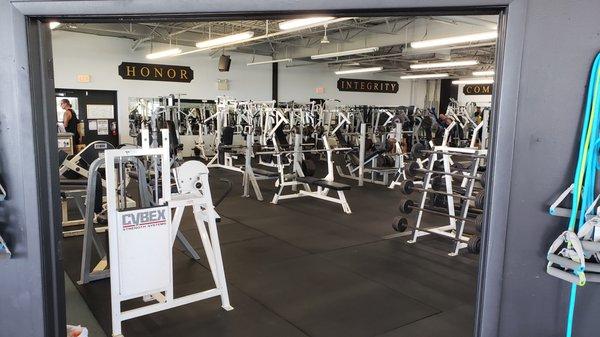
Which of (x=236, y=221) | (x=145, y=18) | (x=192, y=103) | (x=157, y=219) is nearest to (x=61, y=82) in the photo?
(x=192, y=103)

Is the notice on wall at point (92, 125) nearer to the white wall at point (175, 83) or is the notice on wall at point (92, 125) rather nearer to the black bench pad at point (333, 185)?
the white wall at point (175, 83)

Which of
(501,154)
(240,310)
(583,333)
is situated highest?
(501,154)

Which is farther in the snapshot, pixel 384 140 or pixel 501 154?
pixel 384 140

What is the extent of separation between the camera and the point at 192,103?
1245cm

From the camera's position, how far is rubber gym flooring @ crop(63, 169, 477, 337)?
2836 millimetres

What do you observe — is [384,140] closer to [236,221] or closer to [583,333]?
[236,221]

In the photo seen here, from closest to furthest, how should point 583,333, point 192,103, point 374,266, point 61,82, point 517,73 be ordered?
point 517,73, point 583,333, point 374,266, point 61,82, point 192,103

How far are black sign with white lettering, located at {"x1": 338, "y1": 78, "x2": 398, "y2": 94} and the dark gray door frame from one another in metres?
14.6

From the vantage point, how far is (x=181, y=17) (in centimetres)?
154

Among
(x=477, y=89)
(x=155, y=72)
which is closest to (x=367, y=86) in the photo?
(x=477, y=89)

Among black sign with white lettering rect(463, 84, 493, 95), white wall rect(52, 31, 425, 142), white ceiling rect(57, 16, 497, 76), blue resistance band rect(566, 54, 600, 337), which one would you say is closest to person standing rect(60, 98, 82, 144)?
white ceiling rect(57, 16, 497, 76)

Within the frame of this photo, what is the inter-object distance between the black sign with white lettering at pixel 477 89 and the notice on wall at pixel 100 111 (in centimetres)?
1412

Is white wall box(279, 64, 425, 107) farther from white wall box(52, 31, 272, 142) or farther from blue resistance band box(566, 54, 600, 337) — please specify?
blue resistance band box(566, 54, 600, 337)

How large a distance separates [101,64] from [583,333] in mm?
11595
